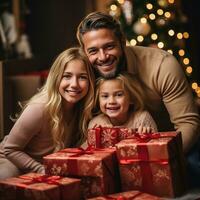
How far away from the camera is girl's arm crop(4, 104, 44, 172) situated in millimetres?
2135

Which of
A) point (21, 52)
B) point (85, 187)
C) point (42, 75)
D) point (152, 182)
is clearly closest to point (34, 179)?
point (85, 187)

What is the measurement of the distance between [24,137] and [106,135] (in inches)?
16.0

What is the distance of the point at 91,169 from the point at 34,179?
0.78 ft

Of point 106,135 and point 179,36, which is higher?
point 179,36

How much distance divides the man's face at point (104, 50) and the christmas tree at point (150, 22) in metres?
1.41

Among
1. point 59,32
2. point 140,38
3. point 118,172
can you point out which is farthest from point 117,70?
point 59,32

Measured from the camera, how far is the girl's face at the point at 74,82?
2.22 meters

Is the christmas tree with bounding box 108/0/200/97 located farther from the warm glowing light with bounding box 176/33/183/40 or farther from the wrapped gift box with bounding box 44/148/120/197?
the wrapped gift box with bounding box 44/148/120/197

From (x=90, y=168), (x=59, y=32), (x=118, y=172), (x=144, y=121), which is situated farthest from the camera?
(x=59, y=32)

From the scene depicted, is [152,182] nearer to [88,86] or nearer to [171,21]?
[88,86]

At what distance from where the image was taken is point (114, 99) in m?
2.21

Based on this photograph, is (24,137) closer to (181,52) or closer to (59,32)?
(181,52)

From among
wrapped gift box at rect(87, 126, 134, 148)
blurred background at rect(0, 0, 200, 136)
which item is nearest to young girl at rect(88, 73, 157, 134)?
wrapped gift box at rect(87, 126, 134, 148)

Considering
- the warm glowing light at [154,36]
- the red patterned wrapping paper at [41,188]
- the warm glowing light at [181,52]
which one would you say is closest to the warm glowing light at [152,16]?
the warm glowing light at [154,36]
